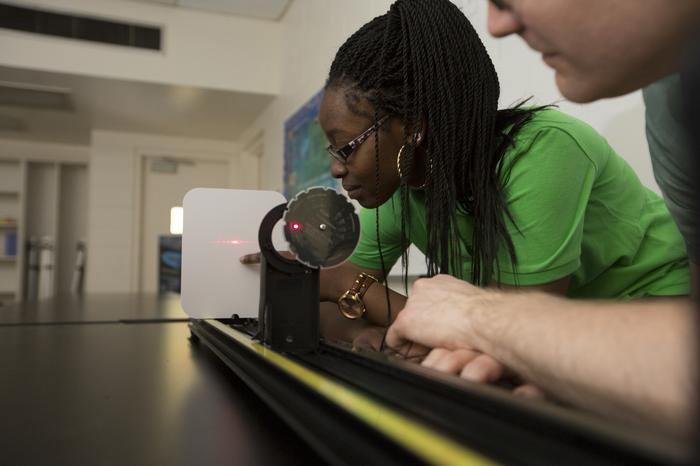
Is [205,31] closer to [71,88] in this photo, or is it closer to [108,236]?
[71,88]

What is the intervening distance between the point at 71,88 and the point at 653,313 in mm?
4713

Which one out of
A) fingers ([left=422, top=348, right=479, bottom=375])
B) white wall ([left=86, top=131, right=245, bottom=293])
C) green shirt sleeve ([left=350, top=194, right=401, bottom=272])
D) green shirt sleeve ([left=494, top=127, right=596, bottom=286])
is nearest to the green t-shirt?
green shirt sleeve ([left=494, top=127, right=596, bottom=286])

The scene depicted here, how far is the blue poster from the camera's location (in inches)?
120

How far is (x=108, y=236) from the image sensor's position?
18.1 feet

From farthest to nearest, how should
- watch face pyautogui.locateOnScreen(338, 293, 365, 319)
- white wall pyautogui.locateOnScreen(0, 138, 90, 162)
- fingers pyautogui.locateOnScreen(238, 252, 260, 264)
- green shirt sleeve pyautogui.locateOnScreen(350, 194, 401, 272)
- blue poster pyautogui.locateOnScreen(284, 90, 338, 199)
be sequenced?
white wall pyautogui.locateOnScreen(0, 138, 90, 162)
blue poster pyautogui.locateOnScreen(284, 90, 338, 199)
green shirt sleeve pyautogui.locateOnScreen(350, 194, 401, 272)
watch face pyautogui.locateOnScreen(338, 293, 365, 319)
fingers pyautogui.locateOnScreen(238, 252, 260, 264)

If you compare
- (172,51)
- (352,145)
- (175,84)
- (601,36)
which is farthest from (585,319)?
(172,51)

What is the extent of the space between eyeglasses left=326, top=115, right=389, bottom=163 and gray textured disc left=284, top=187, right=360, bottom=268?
39 centimetres

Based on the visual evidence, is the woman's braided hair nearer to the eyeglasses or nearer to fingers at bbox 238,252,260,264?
the eyeglasses

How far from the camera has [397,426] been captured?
307 millimetres

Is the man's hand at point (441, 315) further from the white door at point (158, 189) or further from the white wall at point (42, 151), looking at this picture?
the white wall at point (42, 151)

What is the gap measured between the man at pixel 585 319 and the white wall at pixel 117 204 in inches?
197

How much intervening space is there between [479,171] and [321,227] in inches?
15.2

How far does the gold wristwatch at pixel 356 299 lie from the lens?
1.00 meters

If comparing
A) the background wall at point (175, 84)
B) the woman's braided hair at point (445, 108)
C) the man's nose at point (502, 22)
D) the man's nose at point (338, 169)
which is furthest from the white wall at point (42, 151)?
the man's nose at point (502, 22)
